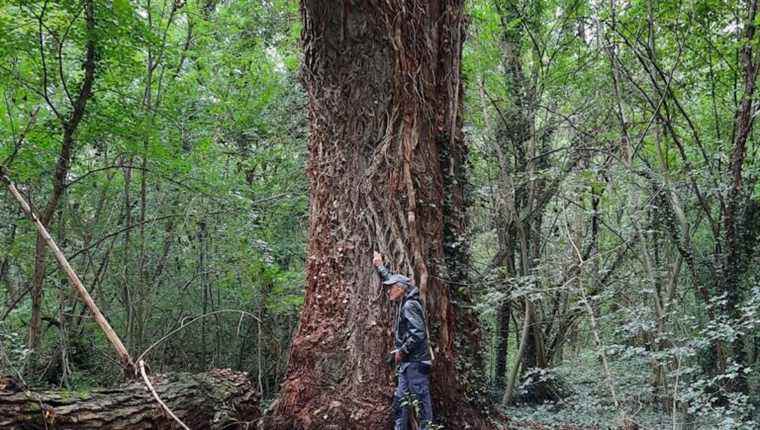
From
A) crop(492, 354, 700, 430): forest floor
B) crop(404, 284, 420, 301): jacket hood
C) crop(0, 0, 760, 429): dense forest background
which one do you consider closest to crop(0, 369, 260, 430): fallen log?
crop(0, 0, 760, 429): dense forest background

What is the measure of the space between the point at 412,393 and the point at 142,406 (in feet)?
7.46

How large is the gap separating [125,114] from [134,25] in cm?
108

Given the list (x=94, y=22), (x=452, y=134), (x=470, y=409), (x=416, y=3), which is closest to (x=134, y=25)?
(x=94, y=22)

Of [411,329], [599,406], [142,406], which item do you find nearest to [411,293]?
[411,329]

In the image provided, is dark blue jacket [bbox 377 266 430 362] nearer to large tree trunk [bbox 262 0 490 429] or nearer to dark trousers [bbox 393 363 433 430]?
dark trousers [bbox 393 363 433 430]

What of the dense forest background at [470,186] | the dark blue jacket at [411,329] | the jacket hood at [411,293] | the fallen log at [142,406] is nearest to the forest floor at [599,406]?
the dense forest background at [470,186]

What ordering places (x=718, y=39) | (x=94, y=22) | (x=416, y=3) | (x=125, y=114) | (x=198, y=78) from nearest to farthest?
(x=94, y=22)
(x=416, y=3)
(x=125, y=114)
(x=718, y=39)
(x=198, y=78)

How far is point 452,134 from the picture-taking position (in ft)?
20.4

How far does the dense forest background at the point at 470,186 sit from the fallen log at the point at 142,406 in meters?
1.04

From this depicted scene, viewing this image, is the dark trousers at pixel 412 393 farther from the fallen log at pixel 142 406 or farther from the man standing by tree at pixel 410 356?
→ the fallen log at pixel 142 406

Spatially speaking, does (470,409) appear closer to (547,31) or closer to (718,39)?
(718,39)

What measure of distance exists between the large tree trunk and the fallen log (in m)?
0.47

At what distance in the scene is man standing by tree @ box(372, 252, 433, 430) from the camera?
16.1 ft

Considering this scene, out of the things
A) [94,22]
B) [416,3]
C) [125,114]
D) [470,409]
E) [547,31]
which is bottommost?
[470,409]
